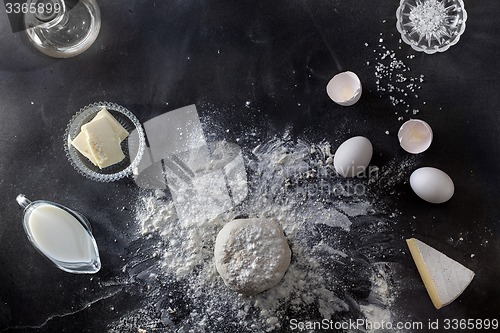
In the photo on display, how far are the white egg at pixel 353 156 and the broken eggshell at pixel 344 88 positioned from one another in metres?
0.11

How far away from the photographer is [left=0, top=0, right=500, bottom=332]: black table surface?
1655mm

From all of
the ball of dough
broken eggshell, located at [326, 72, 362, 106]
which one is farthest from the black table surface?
the ball of dough

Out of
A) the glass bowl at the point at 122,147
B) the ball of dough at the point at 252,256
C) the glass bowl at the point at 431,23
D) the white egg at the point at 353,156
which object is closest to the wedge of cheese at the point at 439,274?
the white egg at the point at 353,156

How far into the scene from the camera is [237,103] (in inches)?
67.5

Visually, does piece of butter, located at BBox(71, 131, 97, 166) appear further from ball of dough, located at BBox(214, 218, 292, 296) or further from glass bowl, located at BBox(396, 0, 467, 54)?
glass bowl, located at BBox(396, 0, 467, 54)

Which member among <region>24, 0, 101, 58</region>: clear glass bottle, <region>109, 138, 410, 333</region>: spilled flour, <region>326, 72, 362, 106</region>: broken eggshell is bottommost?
<region>109, 138, 410, 333</region>: spilled flour

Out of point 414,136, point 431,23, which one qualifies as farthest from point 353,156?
point 431,23

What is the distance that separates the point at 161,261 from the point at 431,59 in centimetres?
93

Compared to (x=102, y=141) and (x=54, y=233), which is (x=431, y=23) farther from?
(x=54, y=233)

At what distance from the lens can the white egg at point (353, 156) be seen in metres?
1.60

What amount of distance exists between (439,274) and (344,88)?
0.55 meters

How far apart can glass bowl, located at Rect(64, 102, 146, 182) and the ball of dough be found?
0.35 m

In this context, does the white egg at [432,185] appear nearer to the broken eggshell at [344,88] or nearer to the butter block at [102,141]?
the broken eggshell at [344,88]

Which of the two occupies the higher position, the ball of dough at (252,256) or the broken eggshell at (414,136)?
the broken eggshell at (414,136)
